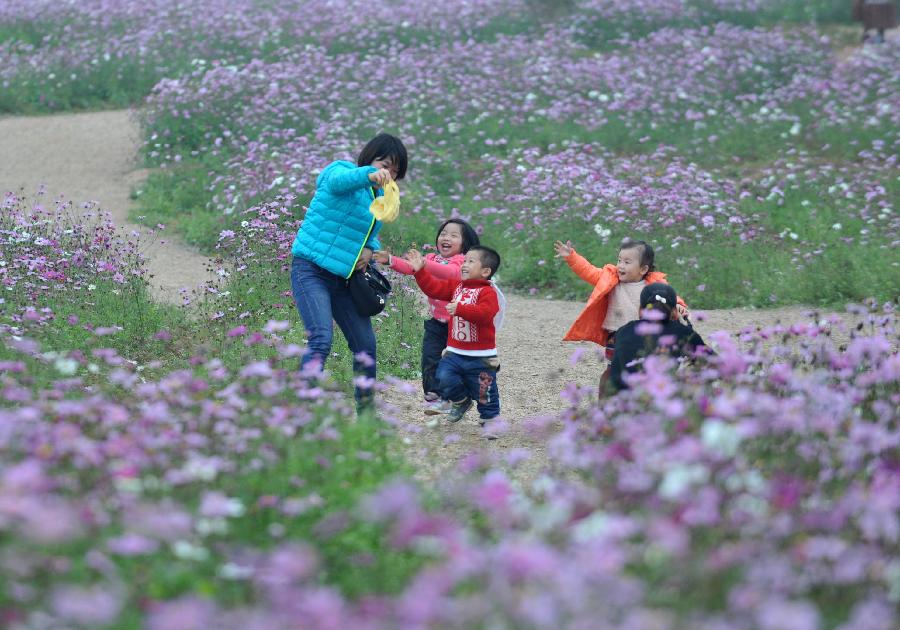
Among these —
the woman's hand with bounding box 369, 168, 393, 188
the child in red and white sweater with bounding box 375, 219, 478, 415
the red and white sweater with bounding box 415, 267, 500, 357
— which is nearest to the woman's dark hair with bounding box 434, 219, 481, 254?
the child in red and white sweater with bounding box 375, 219, 478, 415

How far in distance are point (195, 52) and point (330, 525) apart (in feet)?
50.4

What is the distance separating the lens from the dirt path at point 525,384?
564 centimetres

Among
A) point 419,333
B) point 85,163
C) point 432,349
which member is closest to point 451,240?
point 432,349

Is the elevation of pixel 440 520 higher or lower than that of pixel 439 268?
higher

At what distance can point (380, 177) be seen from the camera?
5.33 meters

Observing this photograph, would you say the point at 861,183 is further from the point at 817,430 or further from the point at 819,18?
the point at 819,18

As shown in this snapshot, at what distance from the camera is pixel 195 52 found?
17328mm

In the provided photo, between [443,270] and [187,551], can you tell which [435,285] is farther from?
[187,551]

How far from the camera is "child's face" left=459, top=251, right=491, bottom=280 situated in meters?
5.93

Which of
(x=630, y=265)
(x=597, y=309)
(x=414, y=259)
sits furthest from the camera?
(x=597, y=309)

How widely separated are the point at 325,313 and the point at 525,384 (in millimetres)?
2285

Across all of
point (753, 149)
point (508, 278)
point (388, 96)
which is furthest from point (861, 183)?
point (388, 96)

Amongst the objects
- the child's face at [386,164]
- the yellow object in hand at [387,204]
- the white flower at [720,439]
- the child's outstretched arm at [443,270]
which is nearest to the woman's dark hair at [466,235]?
the child's outstretched arm at [443,270]

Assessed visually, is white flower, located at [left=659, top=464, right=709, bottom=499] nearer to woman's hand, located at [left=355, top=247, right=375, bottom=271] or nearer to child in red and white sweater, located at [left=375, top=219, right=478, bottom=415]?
woman's hand, located at [left=355, top=247, right=375, bottom=271]
